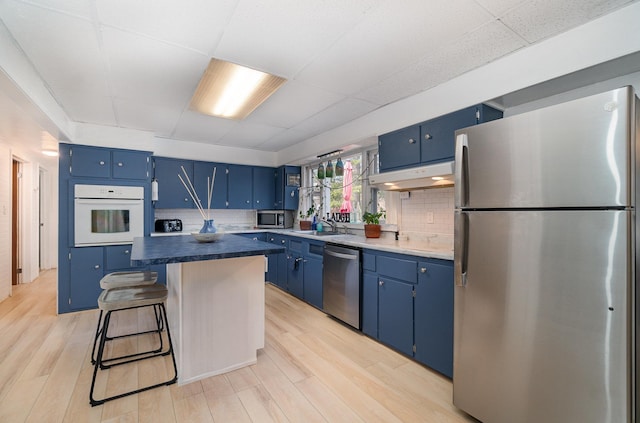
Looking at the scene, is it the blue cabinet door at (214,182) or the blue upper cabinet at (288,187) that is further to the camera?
the blue upper cabinet at (288,187)

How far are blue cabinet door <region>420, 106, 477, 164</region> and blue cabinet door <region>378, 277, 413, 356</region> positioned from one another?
1.13 metres

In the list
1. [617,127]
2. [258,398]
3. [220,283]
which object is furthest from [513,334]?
[220,283]

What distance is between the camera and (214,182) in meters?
4.90

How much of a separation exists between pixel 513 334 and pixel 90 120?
4.73 metres

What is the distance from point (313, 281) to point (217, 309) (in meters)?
1.66

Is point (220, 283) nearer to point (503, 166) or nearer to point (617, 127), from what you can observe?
point (503, 166)

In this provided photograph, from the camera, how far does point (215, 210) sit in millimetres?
5160

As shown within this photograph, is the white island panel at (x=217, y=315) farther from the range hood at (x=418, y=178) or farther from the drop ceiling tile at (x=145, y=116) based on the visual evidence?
the drop ceiling tile at (x=145, y=116)

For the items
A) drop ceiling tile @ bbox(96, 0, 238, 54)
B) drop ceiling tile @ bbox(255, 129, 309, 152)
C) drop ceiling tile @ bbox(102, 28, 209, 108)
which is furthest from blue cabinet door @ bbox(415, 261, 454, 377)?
drop ceiling tile @ bbox(255, 129, 309, 152)

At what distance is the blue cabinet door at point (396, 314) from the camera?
7.99 ft

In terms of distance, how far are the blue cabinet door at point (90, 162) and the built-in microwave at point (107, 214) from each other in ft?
0.55

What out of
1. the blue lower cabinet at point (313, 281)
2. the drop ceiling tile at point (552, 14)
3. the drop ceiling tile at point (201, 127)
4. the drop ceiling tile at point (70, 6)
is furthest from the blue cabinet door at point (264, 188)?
the drop ceiling tile at point (552, 14)

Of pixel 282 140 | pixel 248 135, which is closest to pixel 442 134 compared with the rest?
pixel 282 140

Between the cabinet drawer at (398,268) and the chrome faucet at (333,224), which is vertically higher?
the chrome faucet at (333,224)
